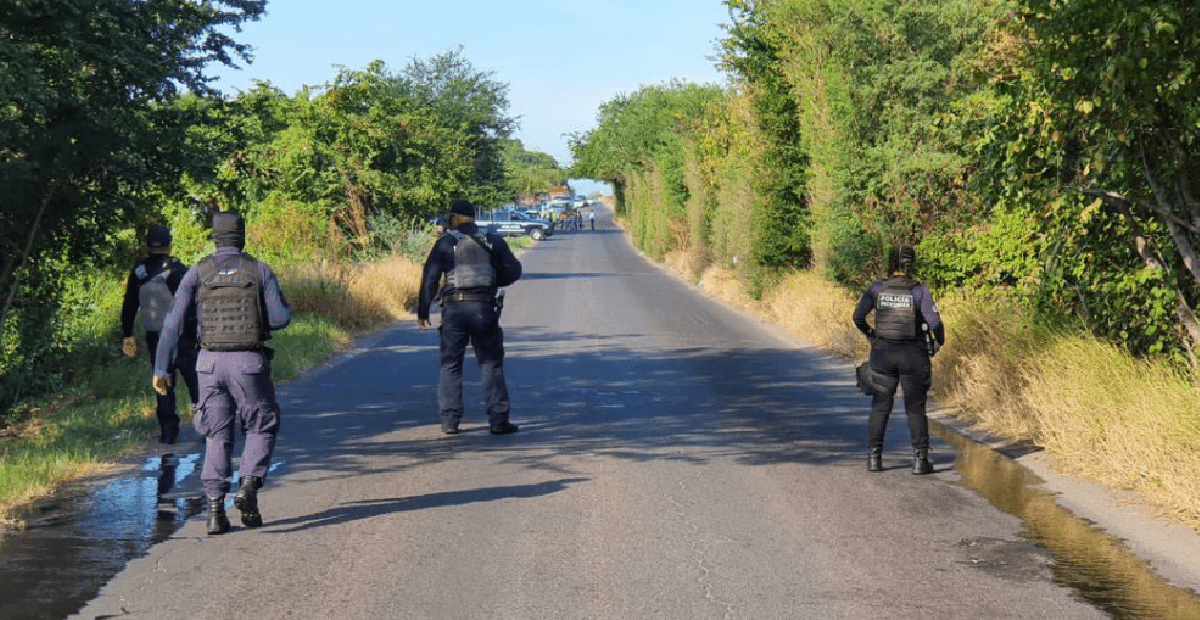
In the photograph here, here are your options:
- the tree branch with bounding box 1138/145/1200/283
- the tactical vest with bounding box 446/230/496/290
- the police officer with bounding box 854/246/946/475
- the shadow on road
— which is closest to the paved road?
the shadow on road

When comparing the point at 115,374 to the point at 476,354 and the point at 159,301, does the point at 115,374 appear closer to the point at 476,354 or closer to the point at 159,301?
the point at 159,301

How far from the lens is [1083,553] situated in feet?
25.4

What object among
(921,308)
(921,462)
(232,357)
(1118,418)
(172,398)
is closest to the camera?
(232,357)

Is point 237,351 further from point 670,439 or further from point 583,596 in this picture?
point 670,439

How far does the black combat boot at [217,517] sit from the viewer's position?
27.1 feet

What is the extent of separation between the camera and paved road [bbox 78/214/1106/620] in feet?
22.0

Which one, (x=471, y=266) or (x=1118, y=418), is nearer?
(x=1118, y=418)

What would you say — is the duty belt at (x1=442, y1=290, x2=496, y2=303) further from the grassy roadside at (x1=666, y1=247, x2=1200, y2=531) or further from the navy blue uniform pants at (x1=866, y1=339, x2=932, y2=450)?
the grassy roadside at (x1=666, y1=247, x2=1200, y2=531)

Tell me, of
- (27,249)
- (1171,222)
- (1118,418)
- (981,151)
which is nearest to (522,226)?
(27,249)

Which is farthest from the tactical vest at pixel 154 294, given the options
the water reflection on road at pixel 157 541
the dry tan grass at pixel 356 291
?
the dry tan grass at pixel 356 291

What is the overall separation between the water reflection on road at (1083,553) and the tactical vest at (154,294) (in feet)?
20.8

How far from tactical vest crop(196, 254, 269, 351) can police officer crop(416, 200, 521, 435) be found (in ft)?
12.7

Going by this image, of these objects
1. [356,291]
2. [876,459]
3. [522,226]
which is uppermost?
[522,226]

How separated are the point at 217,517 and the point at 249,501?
0.69 ft
